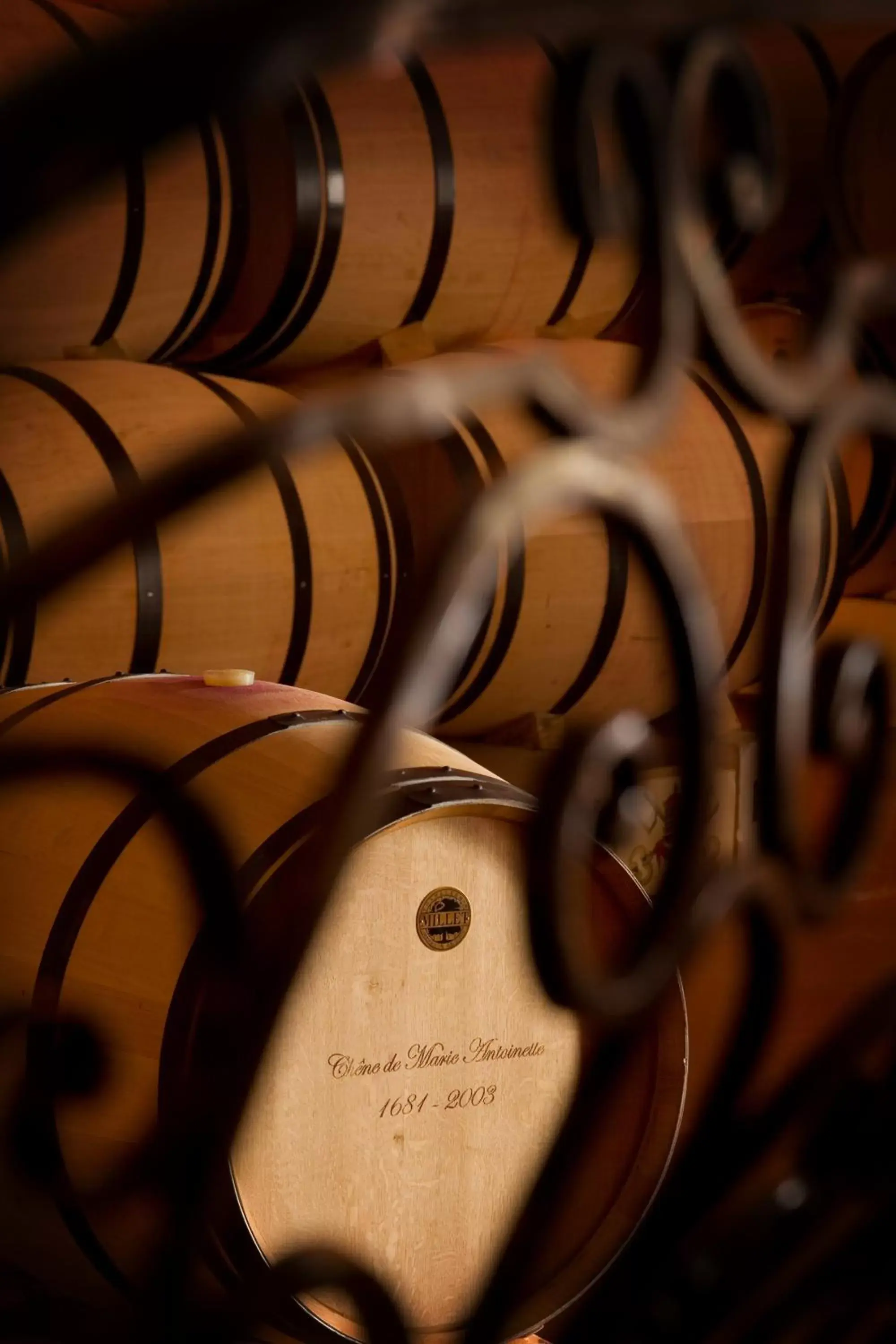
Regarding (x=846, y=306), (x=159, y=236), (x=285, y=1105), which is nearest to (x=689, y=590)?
(x=846, y=306)

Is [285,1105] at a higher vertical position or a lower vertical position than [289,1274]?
lower

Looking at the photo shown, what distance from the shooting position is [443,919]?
1.43 meters

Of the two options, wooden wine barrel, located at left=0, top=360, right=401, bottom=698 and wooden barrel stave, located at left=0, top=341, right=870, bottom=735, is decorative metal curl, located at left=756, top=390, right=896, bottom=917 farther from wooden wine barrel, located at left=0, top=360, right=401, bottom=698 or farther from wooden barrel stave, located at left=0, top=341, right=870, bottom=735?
wooden wine barrel, located at left=0, top=360, right=401, bottom=698

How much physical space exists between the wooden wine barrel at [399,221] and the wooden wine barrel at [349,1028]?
4.61 ft

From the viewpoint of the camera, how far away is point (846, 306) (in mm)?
517

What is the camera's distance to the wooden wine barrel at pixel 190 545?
2195 mm

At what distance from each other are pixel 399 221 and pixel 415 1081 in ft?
6.05

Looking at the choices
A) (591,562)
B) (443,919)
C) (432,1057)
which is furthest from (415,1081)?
(591,562)

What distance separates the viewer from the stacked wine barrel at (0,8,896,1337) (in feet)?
4.43

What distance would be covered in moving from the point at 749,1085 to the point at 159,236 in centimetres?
218

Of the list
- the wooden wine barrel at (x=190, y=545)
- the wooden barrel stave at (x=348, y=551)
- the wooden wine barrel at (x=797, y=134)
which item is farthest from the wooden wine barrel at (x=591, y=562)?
the wooden wine barrel at (x=797, y=134)

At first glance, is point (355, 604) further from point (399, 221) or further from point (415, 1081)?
point (415, 1081)

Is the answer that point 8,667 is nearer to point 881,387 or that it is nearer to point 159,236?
point 159,236

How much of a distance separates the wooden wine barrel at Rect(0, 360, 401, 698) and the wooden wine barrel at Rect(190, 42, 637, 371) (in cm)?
22
